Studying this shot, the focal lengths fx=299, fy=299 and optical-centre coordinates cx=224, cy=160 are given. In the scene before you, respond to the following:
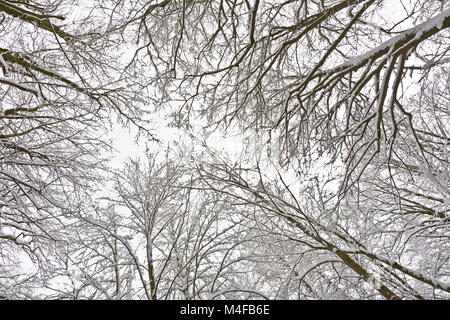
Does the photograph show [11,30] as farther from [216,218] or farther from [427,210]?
[427,210]

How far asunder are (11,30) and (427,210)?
7.90 metres

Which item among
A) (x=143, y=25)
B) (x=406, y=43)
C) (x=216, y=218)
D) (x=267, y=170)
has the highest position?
(x=143, y=25)

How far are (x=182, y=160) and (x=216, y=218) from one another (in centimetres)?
114

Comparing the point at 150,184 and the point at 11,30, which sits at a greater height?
the point at 11,30

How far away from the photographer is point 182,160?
16.1ft

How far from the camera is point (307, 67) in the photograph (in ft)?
15.0
